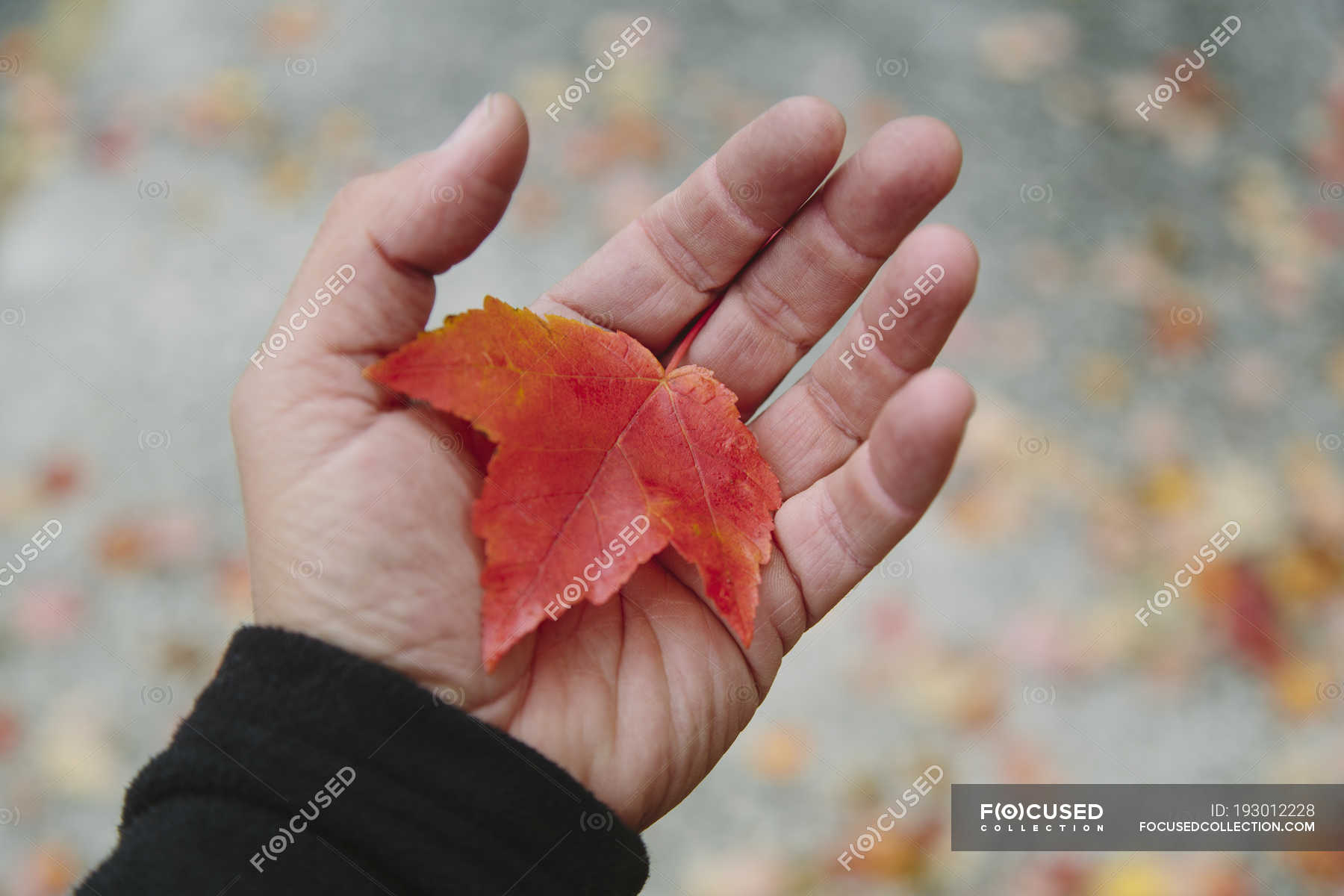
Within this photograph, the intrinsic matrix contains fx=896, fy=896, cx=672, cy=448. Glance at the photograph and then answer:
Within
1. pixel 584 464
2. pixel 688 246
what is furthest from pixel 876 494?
pixel 688 246

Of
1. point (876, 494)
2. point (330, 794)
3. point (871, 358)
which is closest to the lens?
point (330, 794)

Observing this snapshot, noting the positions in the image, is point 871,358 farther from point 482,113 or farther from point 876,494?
point 482,113

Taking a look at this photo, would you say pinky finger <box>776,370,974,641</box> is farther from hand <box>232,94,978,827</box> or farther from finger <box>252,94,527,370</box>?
finger <box>252,94,527,370</box>

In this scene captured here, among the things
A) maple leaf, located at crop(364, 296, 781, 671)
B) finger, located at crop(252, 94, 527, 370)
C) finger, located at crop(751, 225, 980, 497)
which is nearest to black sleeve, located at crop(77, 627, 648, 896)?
maple leaf, located at crop(364, 296, 781, 671)

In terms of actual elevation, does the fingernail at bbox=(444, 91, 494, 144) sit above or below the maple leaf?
above

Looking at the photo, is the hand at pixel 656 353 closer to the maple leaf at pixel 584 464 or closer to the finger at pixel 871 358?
the finger at pixel 871 358

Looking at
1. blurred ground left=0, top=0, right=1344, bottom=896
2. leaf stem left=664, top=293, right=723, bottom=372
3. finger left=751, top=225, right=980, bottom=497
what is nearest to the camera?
finger left=751, top=225, right=980, bottom=497

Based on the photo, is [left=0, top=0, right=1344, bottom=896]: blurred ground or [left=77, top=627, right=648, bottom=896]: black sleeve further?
[left=0, top=0, right=1344, bottom=896]: blurred ground
